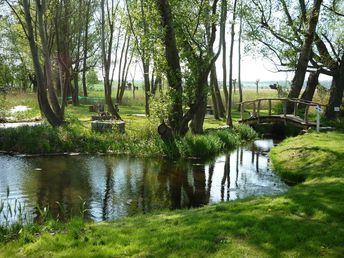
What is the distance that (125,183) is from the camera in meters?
12.9

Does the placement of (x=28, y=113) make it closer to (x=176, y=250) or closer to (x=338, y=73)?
(x=338, y=73)

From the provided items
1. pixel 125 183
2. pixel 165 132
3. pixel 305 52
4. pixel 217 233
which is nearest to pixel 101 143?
pixel 165 132

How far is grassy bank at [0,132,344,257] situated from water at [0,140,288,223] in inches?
87.6

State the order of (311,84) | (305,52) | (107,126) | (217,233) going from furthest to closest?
(311,84) → (305,52) → (107,126) → (217,233)

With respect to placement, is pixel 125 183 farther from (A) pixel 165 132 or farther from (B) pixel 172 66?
(B) pixel 172 66

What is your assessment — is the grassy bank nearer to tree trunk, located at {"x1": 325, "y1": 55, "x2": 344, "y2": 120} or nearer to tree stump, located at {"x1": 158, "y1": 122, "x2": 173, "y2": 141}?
tree stump, located at {"x1": 158, "y1": 122, "x2": 173, "y2": 141}

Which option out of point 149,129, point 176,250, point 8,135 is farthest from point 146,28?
point 176,250

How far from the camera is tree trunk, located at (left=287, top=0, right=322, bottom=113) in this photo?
77.7 feet

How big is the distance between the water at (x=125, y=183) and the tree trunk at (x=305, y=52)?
935 centimetres

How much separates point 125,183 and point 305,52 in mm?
16055

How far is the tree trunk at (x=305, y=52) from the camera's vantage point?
77.7 feet

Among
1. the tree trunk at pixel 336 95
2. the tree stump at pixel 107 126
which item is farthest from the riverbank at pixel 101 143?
the tree trunk at pixel 336 95

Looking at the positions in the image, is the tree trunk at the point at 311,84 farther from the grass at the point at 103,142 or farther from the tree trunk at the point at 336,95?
the grass at the point at 103,142

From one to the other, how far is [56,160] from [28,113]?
13.3 meters
